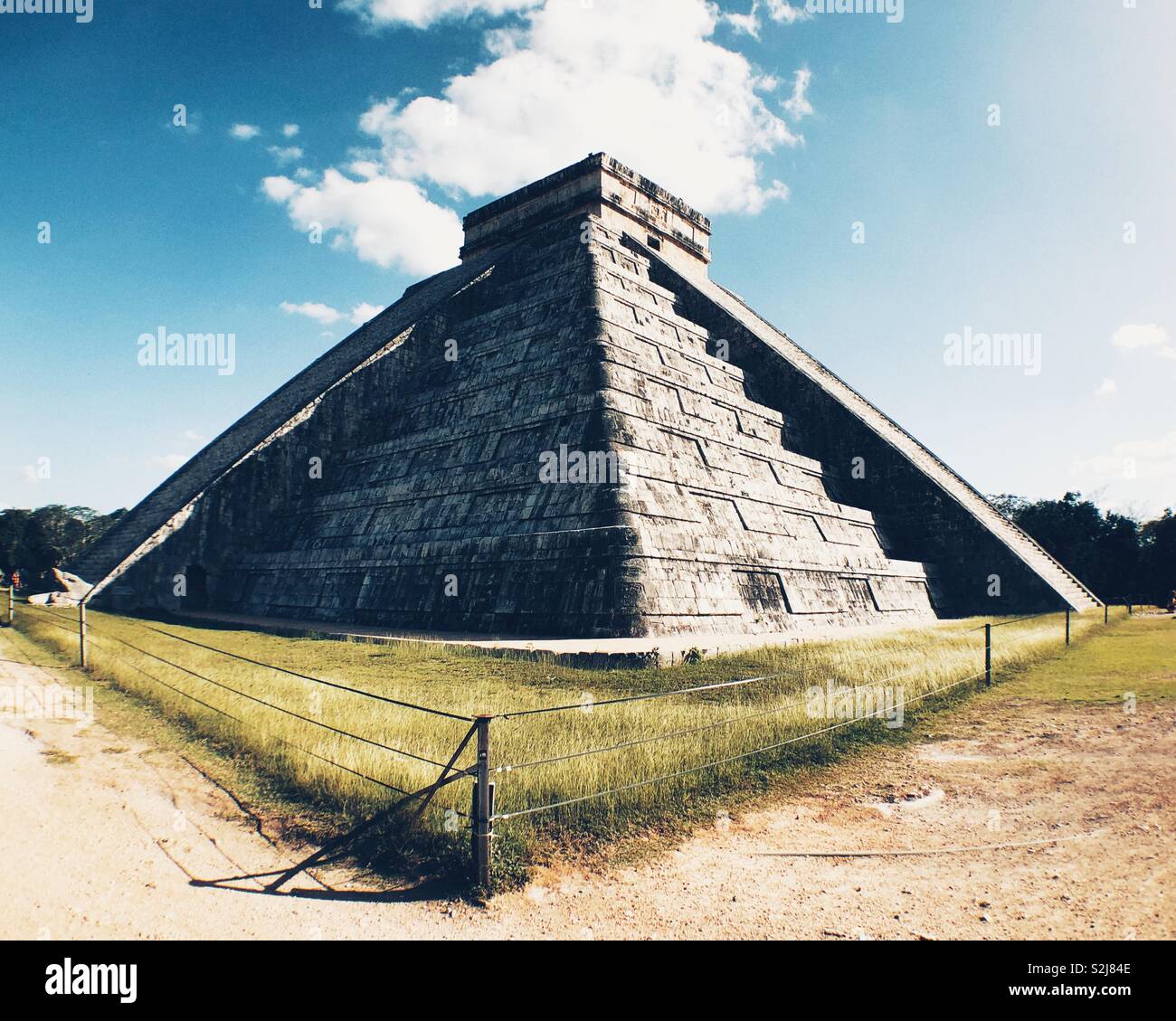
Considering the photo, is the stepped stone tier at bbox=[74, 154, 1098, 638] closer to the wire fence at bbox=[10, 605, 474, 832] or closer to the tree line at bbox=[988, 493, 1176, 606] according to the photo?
the wire fence at bbox=[10, 605, 474, 832]

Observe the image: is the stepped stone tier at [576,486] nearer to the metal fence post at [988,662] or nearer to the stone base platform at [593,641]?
the stone base platform at [593,641]

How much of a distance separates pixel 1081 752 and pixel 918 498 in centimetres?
1600

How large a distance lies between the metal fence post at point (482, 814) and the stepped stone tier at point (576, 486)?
8.12 meters

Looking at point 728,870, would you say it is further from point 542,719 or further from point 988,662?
point 988,662

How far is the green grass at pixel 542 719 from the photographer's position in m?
5.58

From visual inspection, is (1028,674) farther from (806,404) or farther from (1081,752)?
(806,404)

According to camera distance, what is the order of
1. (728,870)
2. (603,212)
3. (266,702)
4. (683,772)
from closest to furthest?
1. (728,870)
2. (683,772)
3. (266,702)
4. (603,212)

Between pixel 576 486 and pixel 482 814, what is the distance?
10.7m

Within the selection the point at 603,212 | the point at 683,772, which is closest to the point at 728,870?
the point at 683,772

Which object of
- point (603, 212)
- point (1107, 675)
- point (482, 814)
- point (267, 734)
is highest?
point (603, 212)

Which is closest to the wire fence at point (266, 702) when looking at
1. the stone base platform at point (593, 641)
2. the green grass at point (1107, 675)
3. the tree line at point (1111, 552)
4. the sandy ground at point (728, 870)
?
the sandy ground at point (728, 870)

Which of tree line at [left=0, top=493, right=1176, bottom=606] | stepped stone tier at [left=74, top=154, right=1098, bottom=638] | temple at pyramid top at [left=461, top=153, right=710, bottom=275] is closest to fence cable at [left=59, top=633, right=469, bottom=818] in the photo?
stepped stone tier at [left=74, top=154, right=1098, bottom=638]

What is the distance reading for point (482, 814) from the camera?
4.52m
